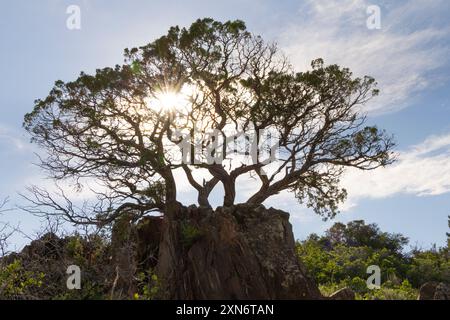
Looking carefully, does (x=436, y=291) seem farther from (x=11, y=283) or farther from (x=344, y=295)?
(x=11, y=283)

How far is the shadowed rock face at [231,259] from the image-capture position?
39.2ft

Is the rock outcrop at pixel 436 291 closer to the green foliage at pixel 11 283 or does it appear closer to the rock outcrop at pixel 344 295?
the rock outcrop at pixel 344 295

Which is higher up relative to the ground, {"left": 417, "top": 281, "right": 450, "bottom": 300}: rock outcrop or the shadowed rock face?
the shadowed rock face

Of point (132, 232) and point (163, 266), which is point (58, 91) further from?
point (163, 266)

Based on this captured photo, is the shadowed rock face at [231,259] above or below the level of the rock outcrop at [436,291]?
above

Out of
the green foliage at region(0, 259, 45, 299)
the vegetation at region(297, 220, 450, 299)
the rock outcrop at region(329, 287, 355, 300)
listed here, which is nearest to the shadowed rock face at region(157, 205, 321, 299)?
the rock outcrop at region(329, 287, 355, 300)

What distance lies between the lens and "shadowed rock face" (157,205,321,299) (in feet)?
39.2

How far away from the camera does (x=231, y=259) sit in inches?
484

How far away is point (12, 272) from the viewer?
10.2m

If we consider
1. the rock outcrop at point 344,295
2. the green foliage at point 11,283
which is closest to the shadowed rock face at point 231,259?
the rock outcrop at point 344,295

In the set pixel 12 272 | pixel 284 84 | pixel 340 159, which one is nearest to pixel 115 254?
pixel 12 272

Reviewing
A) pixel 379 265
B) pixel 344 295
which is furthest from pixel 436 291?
pixel 379 265

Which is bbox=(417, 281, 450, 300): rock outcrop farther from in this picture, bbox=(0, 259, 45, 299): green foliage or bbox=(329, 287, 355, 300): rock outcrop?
bbox=(0, 259, 45, 299): green foliage

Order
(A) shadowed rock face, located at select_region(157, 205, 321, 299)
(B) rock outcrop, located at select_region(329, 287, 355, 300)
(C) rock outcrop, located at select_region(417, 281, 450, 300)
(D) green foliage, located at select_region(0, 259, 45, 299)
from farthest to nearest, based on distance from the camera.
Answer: (A) shadowed rock face, located at select_region(157, 205, 321, 299) → (B) rock outcrop, located at select_region(329, 287, 355, 300) → (C) rock outcrop, located at select_region(417, 281, 450, 300) → (D) green foliage, located at select_region(0, 259, 45, 299)
